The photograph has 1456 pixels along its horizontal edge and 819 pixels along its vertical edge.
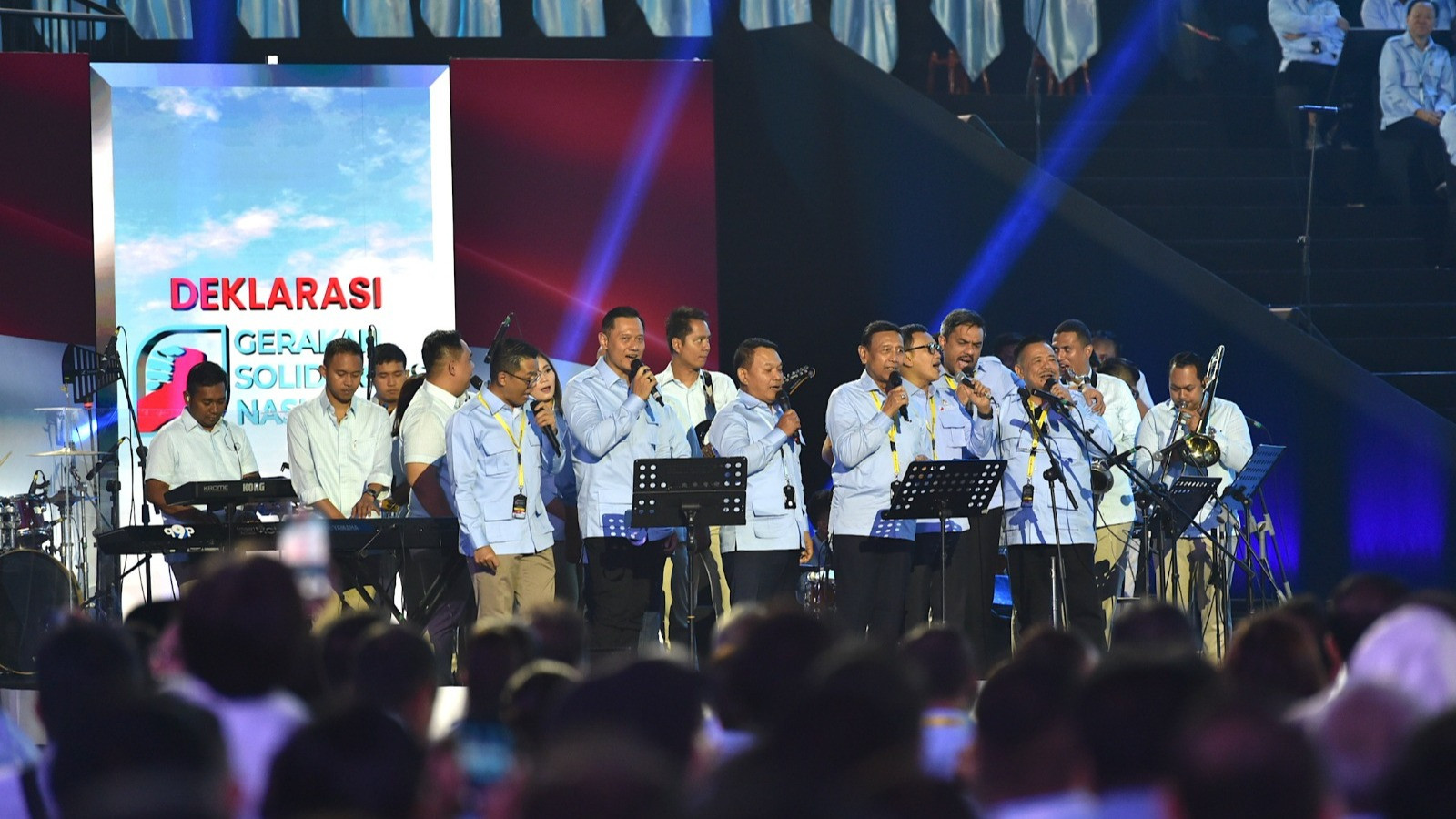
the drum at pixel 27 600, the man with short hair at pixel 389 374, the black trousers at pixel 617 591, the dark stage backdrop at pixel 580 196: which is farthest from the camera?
the dark stage backdrop at pixel 580 196

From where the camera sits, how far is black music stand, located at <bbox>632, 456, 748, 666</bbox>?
327 inches

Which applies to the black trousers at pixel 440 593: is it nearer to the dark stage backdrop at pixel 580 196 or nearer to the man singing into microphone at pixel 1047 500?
the dark stage backdrop at pixel 580 196

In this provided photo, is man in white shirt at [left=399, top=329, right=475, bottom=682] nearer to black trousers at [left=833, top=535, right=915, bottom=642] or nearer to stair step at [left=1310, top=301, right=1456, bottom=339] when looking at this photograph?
black trousers at [left=833, top=535, right=915, bottom=642]

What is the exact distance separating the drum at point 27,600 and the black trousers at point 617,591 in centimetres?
281

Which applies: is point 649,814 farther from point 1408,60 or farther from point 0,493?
point 1408,60

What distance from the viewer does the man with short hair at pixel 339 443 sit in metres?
9.65

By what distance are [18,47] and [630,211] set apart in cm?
492

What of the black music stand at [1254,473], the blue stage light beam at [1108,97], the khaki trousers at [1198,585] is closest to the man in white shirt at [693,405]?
the khaki trousers at [1198,585]

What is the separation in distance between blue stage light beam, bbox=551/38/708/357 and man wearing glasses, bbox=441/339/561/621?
10.6ft

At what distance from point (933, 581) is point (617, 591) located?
185 cm

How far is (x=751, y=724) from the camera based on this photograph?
3.69 metres

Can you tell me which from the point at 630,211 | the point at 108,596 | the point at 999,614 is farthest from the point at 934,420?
the point at 108,596

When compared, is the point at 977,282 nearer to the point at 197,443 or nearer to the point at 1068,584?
the point at 1068,584

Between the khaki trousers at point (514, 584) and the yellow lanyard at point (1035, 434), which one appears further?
the yellow lanyard at point (1035, 434)
